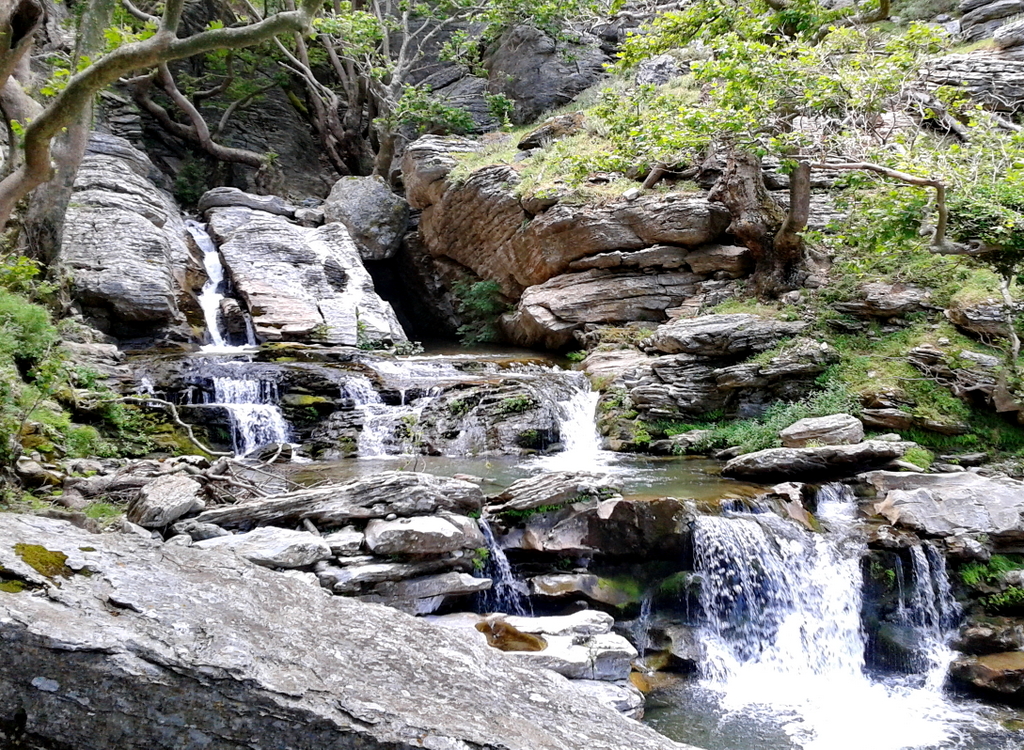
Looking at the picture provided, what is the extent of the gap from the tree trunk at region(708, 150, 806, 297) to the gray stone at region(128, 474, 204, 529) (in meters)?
11.5

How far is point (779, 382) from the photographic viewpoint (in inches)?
459

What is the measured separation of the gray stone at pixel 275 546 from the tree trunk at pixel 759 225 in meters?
11.2

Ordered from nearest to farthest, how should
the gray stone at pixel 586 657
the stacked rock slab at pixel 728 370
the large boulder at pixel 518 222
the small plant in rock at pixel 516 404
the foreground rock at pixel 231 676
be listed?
1. the foreground rock at pixel 231 676
2. the gray stone at pixel 586 657
3. the stacked rock slab at pixel 728 370
4. the small plant in rock at pixel 516 404
5. the large boulder at pixel 518 222

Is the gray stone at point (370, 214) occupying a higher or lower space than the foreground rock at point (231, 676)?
higher

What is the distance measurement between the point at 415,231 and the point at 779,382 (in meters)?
13.2

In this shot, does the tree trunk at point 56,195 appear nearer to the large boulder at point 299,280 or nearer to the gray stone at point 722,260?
the large boulder at point 299,280

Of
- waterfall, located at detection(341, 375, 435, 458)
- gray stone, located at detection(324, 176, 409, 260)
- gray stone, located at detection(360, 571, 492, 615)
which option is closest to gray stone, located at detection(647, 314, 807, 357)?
waterfall, located at detection(341, 375, 435, 458)

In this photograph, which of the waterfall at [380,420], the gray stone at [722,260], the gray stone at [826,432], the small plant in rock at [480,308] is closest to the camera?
the gray stone at [826,432]

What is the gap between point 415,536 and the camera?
5.89 m

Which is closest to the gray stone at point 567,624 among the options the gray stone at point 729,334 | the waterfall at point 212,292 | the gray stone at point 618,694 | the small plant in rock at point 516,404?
the gray stone at point 618,694

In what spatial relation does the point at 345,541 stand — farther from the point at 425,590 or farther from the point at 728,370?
the point at 728,370

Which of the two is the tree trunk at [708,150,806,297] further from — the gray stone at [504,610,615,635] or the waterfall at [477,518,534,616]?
the gray stone at [504,610,615,635]

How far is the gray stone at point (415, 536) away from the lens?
578cm

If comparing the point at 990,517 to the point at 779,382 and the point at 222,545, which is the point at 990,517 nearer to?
the point at 779,382
